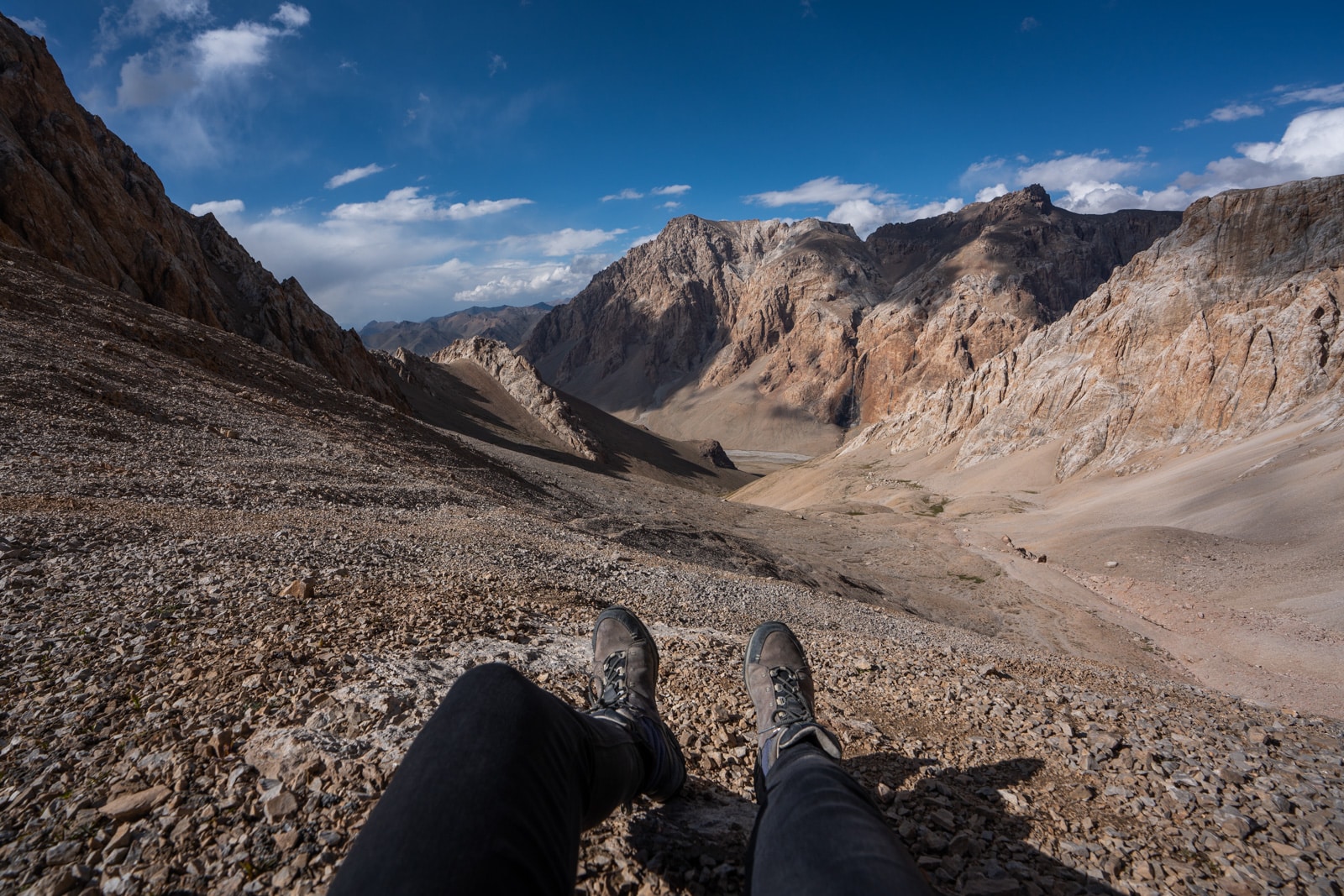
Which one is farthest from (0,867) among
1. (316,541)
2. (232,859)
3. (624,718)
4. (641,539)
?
(641,539)

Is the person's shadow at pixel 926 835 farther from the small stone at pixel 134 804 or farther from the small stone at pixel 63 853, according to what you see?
the small stone at pixel 63 853

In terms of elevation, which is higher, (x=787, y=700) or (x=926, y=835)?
(x=787, y=700)

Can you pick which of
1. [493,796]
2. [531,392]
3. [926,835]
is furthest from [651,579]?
[531,392]

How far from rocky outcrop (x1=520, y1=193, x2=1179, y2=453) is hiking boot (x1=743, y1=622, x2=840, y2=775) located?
11350 centimetres

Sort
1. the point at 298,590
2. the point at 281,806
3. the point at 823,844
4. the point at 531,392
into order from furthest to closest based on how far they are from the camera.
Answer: the point at 531,392, the point at 298,590, the point at 281,806, the point at 823,844

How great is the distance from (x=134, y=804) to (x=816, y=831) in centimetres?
291

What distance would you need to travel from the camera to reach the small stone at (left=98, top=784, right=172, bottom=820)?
103 inches

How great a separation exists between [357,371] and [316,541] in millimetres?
44962

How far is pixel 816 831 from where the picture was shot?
2.28 metres

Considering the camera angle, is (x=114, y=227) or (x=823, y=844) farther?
(x=114, y=227)

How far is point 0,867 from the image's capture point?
2.34m

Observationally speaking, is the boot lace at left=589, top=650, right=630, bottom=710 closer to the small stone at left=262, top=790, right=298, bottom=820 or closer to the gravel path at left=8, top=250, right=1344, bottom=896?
the gravel path at left=8, top=250, right=1344, bottom=896

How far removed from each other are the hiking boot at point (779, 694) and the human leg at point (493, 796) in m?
0.82

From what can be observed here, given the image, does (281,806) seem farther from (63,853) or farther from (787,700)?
(787,700)
